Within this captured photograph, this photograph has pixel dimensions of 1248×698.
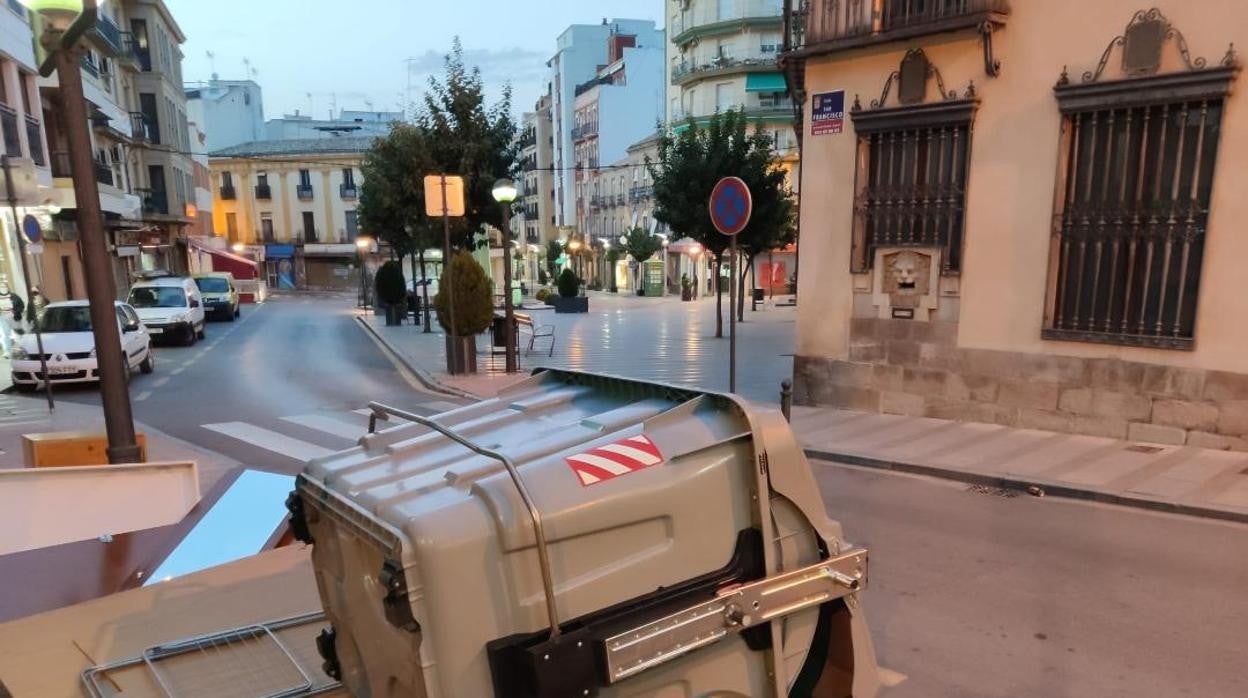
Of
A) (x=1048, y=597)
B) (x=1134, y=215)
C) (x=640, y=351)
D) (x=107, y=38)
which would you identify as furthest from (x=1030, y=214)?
(x=107, y=38)

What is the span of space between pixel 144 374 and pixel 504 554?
50.5 feet

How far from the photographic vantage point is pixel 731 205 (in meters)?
8.13

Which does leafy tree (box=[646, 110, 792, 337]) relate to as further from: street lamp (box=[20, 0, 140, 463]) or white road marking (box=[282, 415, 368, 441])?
street lamp (box=[20, 0, 140, 463])

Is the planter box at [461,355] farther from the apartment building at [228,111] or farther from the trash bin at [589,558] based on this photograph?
the apartment building at [228,111]

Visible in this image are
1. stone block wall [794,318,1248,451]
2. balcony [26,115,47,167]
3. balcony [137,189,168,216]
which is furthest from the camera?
balcony [137,189,168,216]

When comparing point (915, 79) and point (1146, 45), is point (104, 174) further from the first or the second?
point (1146, 45)

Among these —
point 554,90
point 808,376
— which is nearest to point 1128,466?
point 808,376

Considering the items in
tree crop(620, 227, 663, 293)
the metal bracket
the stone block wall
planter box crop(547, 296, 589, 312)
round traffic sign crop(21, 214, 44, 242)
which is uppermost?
round traffic sign crop(21, 214, 44, 242)

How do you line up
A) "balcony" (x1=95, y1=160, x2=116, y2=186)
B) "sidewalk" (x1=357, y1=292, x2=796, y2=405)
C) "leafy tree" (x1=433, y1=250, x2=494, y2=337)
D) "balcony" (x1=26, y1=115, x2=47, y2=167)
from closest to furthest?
1. "sidewalk" (x1=357, y1=292, x2=796, y2=405)
2. "leafy tree" (x1=433, y1=250, x2=494, y2=337)
3. "balcony" (x1=26, y1=115, x2=47, y2=167)
4. "balcony" (x1=95, y1=160, x2=116, y2=186)

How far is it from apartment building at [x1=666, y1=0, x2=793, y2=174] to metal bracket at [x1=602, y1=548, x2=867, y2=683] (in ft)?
136

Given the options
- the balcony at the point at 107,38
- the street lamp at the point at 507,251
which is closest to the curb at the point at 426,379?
the street lamp at the point at 507,251

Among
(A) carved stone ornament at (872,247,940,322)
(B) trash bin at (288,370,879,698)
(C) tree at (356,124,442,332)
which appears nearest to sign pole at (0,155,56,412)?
(C) tree at (356,124,442,332)

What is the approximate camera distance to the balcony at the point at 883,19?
8367 millimetres

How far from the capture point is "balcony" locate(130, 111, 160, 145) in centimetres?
3512
